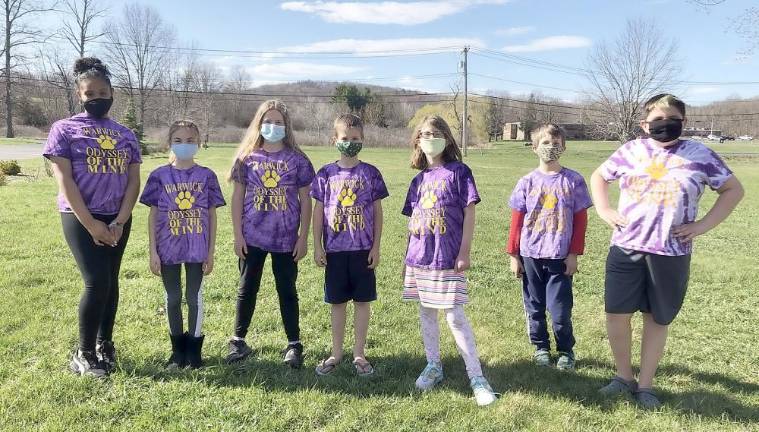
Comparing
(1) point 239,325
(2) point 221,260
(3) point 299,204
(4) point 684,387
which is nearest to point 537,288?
(4) point 684,387

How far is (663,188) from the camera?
10.6 feet

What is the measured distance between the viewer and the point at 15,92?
57.2 meters

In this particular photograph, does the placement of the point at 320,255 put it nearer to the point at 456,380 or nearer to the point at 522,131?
the point at 456,380

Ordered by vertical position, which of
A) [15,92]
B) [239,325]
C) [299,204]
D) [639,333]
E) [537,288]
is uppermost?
[15,92]

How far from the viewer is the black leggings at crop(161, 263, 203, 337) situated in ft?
12.5

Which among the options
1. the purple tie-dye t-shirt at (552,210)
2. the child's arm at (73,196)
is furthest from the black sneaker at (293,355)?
the purple tie-dye t-shirt at (552,210)

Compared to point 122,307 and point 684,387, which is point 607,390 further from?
point 122,307

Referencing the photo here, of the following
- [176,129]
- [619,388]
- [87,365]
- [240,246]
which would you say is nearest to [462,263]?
[619,388]

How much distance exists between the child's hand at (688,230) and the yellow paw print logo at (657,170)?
1.17 feet

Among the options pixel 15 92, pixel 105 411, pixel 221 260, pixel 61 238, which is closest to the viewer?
pixel 105 411

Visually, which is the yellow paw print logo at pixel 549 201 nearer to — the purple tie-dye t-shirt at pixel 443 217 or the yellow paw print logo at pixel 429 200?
the purple tie-dye t-shirt at pixel 443 217

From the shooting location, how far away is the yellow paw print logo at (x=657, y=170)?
3.26 m

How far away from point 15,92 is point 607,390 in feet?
233

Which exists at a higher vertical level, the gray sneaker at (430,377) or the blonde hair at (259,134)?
the blonde hair at (259,134)
